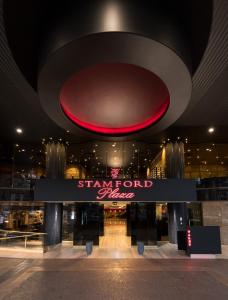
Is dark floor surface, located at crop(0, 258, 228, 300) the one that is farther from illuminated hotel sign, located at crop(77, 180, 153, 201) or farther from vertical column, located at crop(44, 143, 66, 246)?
vertical column, located at crop(44, 143, 66, 246)

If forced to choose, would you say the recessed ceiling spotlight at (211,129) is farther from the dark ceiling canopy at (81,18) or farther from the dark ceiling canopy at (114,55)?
the dark ceiling canopy at (81,18)

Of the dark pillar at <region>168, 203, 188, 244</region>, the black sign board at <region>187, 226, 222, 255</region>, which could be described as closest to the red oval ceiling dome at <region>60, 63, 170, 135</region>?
the black sign board at <region>187, 226, 222, 255</region>

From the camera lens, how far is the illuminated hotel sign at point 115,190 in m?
16.0

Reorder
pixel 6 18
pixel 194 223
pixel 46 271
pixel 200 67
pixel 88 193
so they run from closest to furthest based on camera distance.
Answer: pixel 6 18 → pixel 200 67 → pixel 46 271 → pixel 88 193 → pixel 194 223

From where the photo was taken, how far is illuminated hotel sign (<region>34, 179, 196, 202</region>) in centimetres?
1597

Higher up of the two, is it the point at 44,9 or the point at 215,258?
the point at 44,9

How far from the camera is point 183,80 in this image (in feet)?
31.2

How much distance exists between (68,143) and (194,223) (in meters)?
11.7

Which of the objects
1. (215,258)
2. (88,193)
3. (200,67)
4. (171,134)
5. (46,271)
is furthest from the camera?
(171,134)

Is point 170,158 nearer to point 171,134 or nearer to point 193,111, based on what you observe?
point 171,134

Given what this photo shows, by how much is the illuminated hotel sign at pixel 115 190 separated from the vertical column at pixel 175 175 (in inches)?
186

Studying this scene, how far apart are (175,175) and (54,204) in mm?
9069

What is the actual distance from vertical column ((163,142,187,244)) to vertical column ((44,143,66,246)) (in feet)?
25.9

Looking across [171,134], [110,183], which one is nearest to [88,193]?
[110,183]
